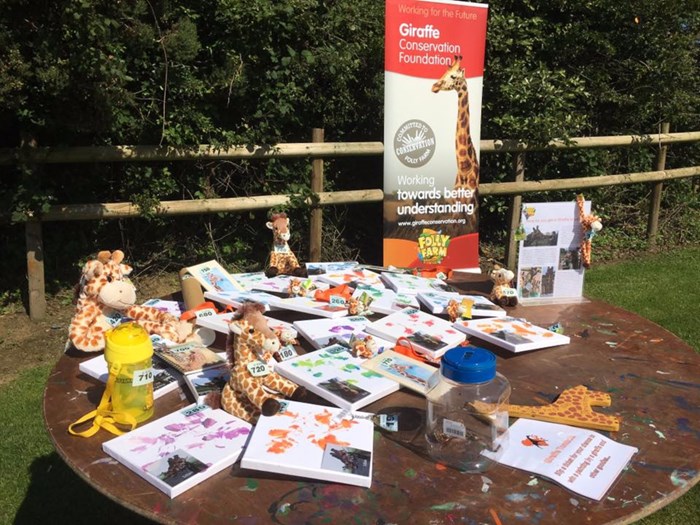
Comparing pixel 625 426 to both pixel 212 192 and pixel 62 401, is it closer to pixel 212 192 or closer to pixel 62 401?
pixel 62 401

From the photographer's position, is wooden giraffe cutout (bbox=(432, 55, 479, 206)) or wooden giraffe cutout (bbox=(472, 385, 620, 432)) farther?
wooden giraffe cutout (bbox=(432, 55, 479, 206))

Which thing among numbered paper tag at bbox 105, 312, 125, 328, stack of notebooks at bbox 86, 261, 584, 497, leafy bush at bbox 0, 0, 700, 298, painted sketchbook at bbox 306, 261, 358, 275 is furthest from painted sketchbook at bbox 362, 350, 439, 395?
leafy bush at bbox 0, 0, 700, 298

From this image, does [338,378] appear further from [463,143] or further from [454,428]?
[463,143]

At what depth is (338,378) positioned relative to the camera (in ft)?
5.86

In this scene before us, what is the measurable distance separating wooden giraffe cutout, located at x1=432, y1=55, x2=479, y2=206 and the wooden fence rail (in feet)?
1.29

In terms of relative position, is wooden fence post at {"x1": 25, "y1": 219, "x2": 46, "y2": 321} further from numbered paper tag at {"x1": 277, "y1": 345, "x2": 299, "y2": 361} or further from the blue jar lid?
the blue jar lid

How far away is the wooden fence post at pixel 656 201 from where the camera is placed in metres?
6.79

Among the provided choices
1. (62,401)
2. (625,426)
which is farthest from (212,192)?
Answer: (625,426)

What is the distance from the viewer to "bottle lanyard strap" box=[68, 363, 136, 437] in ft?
5.18

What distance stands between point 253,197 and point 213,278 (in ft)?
7.82

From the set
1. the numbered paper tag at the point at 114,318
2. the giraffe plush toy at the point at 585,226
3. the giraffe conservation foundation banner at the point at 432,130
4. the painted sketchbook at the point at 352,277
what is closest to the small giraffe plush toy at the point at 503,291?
the giraffe plush toy at the point at 585,226

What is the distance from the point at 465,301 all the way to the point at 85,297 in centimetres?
141

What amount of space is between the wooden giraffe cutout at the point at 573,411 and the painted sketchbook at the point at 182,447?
2.14 ft

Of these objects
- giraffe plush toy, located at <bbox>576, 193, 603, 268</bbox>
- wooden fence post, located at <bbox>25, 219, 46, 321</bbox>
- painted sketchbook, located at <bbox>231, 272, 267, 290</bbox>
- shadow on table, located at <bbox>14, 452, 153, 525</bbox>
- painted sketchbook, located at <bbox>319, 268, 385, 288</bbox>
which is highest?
giraffe plush toy, located at <bbox>576, 193, 603, 268</bbox>
